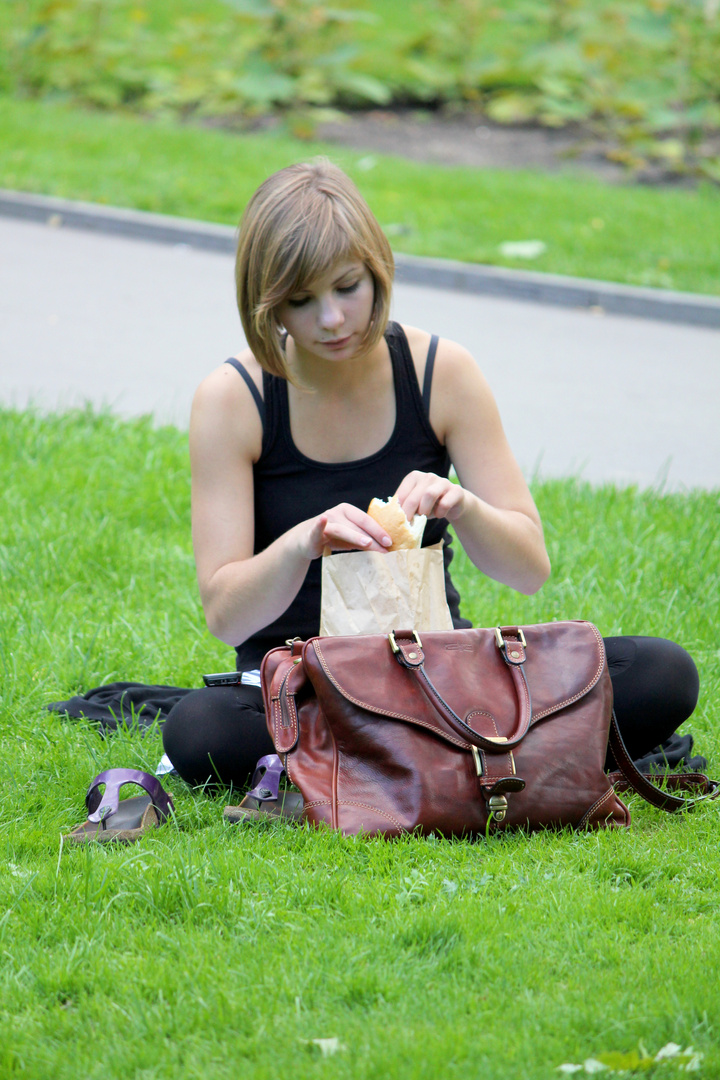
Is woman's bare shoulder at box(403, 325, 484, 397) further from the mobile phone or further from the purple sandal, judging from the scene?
the purple sandal

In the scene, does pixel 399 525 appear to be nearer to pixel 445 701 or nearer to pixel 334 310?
pixel 445 701

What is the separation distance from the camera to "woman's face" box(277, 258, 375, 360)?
8.09ft

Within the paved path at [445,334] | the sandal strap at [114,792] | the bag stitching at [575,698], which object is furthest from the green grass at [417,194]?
the sandal strap at [114,792]

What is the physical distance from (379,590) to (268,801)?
0.54 metres

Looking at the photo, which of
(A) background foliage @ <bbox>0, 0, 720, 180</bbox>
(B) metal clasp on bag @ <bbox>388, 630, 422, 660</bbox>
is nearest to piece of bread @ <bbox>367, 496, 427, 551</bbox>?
(B) metal clasp on bag @ <bbox>388, 630, 422, 660</bbox>

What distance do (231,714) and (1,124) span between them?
9.46 metres

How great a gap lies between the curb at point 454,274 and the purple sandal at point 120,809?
16.2ft

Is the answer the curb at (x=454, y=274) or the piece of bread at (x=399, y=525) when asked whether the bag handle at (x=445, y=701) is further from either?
the curb at (x=454, y=274)

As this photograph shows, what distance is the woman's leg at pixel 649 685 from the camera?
9.00 ft

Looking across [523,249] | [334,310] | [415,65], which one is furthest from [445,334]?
[415,65]

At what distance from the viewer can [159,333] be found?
7277 millimetres

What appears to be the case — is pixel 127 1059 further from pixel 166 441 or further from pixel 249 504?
pixel 166 441

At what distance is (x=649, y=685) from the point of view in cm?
274

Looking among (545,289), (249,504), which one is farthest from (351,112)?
(249,504)
